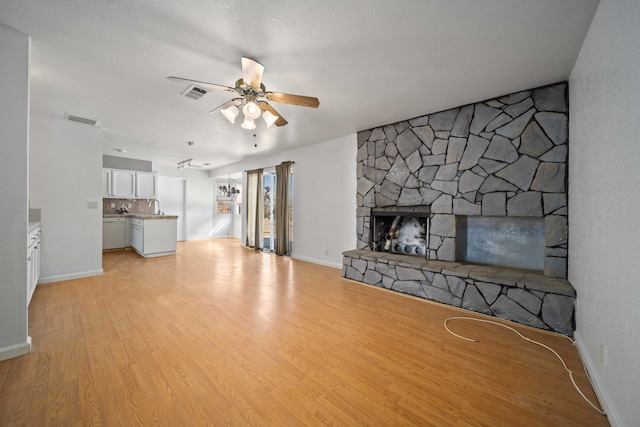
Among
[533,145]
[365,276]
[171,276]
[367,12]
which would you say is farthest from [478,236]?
[171,276]

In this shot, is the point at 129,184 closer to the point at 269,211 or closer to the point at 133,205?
the point at 133,205

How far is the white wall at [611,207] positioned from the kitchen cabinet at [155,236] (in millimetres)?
7208

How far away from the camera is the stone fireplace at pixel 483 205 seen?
2621 millimetres

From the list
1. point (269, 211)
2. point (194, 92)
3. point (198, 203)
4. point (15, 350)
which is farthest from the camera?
point (198, 203)

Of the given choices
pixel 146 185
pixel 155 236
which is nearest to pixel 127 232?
pixel 146 185

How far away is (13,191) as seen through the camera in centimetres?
194

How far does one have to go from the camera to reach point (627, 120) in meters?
1.31

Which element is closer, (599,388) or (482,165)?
(599,388)

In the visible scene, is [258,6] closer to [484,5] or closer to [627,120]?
[484,5]

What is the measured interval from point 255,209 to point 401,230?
4.42m

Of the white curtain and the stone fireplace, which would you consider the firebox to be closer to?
the stone fireplace

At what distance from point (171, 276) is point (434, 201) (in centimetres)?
452

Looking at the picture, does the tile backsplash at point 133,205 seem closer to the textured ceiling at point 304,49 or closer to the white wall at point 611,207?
the textured ceiling at point 304,49

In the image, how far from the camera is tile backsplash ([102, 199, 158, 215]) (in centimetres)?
687
